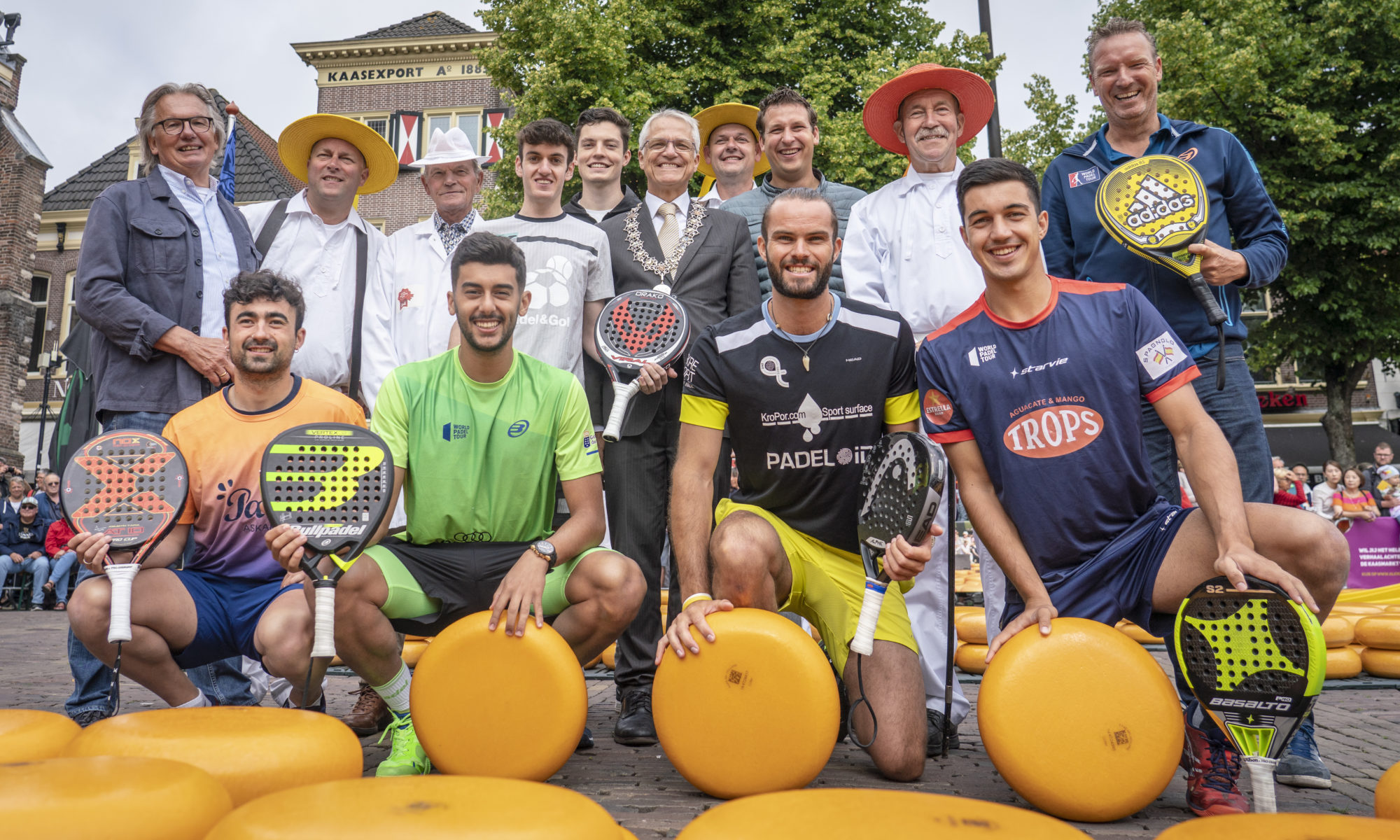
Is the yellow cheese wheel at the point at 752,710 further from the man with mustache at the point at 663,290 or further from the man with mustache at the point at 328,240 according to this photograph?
the man with mustache at the point at 328,240

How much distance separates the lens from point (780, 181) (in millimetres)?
4906

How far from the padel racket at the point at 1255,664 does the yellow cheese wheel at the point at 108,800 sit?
97.2 inches

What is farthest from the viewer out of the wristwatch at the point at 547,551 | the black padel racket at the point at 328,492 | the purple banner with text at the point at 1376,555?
the purple banner with text at the point at 1376,555

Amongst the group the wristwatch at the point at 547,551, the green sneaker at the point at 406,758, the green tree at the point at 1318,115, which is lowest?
the green sneaker at the point at 406,758

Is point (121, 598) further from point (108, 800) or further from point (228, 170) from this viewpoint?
point (228, 170)

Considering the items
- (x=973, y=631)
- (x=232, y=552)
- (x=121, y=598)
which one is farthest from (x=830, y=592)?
(x=973, y=631)

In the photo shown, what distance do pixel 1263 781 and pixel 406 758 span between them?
100 inches

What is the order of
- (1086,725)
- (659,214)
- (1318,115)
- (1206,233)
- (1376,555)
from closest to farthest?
1. (1086,725)
2. (1206,233)
3. (659,214)
4. (1376,555)
5. (1318,115)

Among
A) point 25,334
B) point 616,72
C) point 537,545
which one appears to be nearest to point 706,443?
point 537,545

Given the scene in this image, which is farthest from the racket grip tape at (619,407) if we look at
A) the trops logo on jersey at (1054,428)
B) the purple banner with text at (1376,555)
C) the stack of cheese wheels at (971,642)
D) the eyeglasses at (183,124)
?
the purple banner with text at (1376,555)

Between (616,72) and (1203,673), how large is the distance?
543 inches

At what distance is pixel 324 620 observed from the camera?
106 inches

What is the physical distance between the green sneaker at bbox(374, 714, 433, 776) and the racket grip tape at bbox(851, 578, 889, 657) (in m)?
1.46

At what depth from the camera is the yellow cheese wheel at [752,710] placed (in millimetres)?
2695
